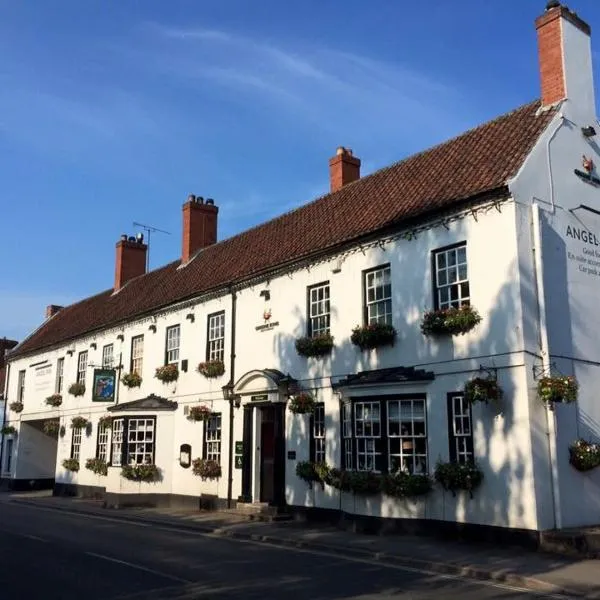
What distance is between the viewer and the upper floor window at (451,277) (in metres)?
14.8

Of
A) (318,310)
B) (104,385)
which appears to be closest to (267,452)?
(318,310)

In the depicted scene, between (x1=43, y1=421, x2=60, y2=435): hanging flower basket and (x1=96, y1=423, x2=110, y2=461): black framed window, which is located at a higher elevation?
(x1=43, y1=421, x2=60, y2=435): hanging flower basket

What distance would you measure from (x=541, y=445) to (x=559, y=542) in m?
1.72

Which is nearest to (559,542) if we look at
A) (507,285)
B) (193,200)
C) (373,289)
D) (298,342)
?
(507,285)

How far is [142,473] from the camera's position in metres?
23.2

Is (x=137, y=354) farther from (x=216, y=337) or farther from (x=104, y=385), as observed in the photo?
(x=216, y=337)

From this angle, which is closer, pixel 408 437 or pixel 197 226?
pixel 408 437

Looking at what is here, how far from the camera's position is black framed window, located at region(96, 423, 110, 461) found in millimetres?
27109

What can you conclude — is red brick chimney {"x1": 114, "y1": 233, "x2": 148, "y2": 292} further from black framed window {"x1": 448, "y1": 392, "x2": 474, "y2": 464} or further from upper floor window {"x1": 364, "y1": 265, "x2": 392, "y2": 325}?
black framed window {"x1": 448, "y1": 392, "x2": 474, "y2": 464}

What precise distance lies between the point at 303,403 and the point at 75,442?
15779mm

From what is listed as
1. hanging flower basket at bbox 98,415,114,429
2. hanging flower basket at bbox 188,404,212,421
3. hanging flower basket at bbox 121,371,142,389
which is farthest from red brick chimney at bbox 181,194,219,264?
hanging flower basket at bbox 188,404,212,421

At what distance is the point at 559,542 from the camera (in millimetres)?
12336

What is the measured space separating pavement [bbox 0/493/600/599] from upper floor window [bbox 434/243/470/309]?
15.8 feet

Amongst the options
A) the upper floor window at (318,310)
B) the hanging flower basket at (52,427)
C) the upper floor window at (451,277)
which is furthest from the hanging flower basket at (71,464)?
the upper floor window at (451,277)
